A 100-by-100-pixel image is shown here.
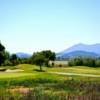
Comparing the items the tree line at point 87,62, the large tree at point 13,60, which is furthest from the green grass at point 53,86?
the large tree at point 13,60

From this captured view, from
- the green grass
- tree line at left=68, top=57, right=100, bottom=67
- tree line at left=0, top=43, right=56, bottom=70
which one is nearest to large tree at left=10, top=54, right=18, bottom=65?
tree line at left=0, top=43, right=56, bottom=70

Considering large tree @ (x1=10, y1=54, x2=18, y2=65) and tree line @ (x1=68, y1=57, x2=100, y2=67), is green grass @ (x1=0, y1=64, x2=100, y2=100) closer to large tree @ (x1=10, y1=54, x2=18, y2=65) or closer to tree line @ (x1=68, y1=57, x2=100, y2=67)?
tree line @ (x1=68, y1=57, x2=100, y2=67)

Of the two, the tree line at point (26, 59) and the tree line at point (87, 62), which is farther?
the tree line at point (87, 62)

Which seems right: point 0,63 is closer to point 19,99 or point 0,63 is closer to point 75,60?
point 75,60

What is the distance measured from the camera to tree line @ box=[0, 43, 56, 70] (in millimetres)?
72300

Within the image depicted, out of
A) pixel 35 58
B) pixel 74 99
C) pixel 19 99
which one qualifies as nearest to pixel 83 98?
pixel 74 99

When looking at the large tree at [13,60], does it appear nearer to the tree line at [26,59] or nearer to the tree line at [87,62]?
the tree line at [26,59]

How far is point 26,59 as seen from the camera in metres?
112

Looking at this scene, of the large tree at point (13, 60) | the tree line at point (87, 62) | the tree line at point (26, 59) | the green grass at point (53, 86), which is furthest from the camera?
the large tree at point (13, 60)

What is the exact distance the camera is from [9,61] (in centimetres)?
10150

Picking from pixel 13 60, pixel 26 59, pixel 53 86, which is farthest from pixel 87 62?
pixel 53 86

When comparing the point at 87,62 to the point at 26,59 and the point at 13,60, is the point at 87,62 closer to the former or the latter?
the point at 26,59

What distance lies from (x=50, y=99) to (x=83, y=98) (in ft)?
6.27

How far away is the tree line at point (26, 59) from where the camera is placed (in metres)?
72.3
